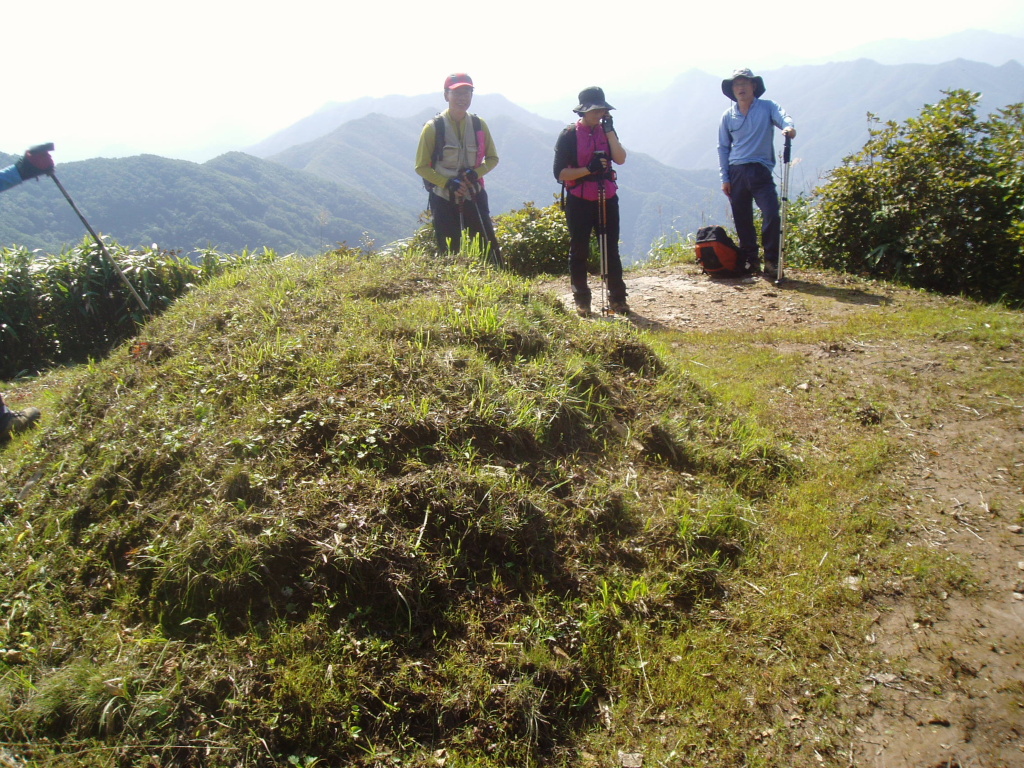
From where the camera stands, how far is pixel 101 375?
14.4 ft

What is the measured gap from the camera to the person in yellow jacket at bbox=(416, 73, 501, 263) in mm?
6445

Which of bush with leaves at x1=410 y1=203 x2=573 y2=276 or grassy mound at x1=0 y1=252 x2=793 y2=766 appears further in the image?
bush with leaves at x1=410 y1=203 x2=573 y2=276

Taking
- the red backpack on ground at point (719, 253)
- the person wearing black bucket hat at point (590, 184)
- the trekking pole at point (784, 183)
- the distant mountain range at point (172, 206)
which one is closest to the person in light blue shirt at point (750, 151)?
the trekking pole at point (784, 183)

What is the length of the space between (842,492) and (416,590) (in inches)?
98.7

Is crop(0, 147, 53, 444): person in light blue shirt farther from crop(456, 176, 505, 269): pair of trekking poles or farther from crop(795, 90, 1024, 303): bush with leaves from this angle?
crop(795, 90, 1024, 303): bush with leaves

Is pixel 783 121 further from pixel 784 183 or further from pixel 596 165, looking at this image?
pixel 596 165

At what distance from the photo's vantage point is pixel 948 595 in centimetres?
279

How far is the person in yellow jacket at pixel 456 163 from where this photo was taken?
254 inches

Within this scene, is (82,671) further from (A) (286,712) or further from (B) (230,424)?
(B) (230,424)

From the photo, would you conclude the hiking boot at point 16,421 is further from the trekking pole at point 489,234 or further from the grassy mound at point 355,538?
the trekking pole at point 489,234

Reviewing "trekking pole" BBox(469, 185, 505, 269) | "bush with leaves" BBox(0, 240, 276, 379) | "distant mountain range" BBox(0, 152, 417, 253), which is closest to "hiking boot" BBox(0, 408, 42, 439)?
"bush with leaves" BBox(0, 240, 276, 379)

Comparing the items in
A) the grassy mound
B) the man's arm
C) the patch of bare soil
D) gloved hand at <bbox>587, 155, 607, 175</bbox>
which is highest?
the man's arm

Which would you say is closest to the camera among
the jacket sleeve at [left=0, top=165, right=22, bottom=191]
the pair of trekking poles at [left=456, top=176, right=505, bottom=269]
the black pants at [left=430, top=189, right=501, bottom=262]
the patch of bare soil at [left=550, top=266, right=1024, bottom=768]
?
the patch of bare soil at [left=550, top=266, right=1024, bottom=768]

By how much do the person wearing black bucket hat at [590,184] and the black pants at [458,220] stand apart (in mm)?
963
